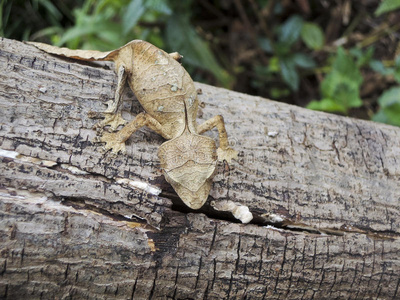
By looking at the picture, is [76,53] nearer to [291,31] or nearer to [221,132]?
[221,132]

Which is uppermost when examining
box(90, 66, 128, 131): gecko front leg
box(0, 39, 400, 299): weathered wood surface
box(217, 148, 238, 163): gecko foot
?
box(90, 66, 128, 131): gecko front leg

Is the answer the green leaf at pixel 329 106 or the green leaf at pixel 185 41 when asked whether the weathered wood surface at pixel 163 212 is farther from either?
the green leaf at pixel 185 41

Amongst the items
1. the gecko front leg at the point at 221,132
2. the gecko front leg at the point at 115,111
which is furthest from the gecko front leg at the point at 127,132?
the gecko front leg at the point at 221,132

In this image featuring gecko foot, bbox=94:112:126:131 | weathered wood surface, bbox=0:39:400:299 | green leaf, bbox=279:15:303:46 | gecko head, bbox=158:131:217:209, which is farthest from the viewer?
green leaf, bbox=279:15:303:46

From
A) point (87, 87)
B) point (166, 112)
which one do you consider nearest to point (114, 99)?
point (87, 87)

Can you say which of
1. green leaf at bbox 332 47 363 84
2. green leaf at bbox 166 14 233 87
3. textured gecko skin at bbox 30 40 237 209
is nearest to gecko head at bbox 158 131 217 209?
textured gecko skin at bbox 30 40 237 209

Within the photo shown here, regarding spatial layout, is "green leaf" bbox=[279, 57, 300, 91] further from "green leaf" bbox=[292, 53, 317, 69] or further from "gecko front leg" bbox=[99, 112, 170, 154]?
"gecko front leg" bbox=[99, 112, 170, 154]
